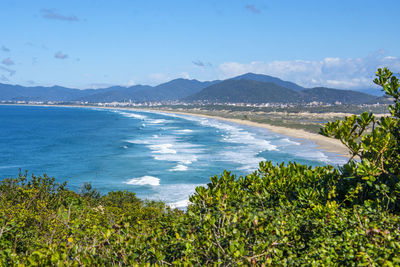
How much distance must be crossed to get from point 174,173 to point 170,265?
1344 inches

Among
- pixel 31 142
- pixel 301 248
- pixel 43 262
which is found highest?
pixel 43 262

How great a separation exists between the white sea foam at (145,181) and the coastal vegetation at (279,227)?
82.4 feet

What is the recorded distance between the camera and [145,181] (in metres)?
36.0

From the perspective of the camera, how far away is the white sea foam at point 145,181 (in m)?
35.2

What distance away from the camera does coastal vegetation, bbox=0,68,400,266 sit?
4770 mm

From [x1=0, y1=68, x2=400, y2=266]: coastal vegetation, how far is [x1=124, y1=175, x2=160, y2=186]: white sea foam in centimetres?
2511

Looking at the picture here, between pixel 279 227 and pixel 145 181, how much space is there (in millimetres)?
31254

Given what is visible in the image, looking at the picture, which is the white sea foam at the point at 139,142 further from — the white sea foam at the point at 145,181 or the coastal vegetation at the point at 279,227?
the coastal vegetation at the point at 279,227

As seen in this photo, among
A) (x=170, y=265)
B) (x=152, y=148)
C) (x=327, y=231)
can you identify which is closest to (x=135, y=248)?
(x=170, y=265)

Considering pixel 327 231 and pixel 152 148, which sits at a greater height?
pixel 327 231

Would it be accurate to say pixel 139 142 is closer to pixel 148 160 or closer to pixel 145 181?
pixel 148 160

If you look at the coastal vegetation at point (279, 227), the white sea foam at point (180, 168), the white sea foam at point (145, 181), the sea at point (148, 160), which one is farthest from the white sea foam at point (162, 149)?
the coastal vegetation at point (279, 227)

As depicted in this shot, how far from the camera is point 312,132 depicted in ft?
263

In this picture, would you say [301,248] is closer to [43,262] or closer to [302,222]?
[302,222]
